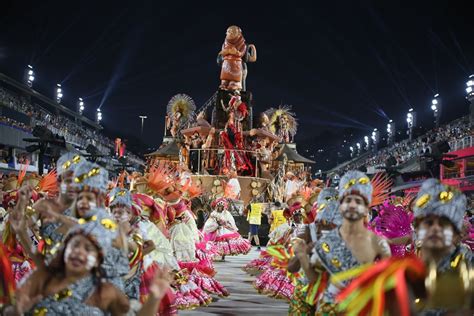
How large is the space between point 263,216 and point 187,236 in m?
14.1

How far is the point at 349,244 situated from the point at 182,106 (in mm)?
36488

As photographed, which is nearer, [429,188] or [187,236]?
[429,188]

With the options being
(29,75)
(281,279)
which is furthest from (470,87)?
(29,75)

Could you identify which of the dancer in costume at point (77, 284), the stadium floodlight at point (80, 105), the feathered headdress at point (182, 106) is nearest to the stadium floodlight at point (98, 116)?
the stadium floodlight at point (80, 105)

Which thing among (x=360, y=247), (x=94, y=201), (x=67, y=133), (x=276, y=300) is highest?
(x=67, y=133)

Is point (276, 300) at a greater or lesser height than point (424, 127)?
lesser

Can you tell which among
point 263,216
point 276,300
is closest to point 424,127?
point 263,216

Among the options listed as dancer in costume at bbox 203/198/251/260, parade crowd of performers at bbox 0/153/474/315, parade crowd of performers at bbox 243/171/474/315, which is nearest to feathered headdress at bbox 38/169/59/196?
parade crowd of performers at bbox 0/153/474/315

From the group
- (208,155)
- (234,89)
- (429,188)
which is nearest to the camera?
(429,188)

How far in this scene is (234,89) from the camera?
35.8 meters

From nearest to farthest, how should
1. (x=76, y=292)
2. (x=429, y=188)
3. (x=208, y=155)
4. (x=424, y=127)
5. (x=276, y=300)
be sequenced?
(x=76, y=292) → (x=429, y=188) → (x=276, y=300) → (x=208, y=155) → (x=424, y=127)

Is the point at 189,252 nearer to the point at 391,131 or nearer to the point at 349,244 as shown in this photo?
the point at 349,244

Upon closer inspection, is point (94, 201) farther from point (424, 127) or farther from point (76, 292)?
point (424, 127)

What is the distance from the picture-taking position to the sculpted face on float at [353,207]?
4.64 meters
